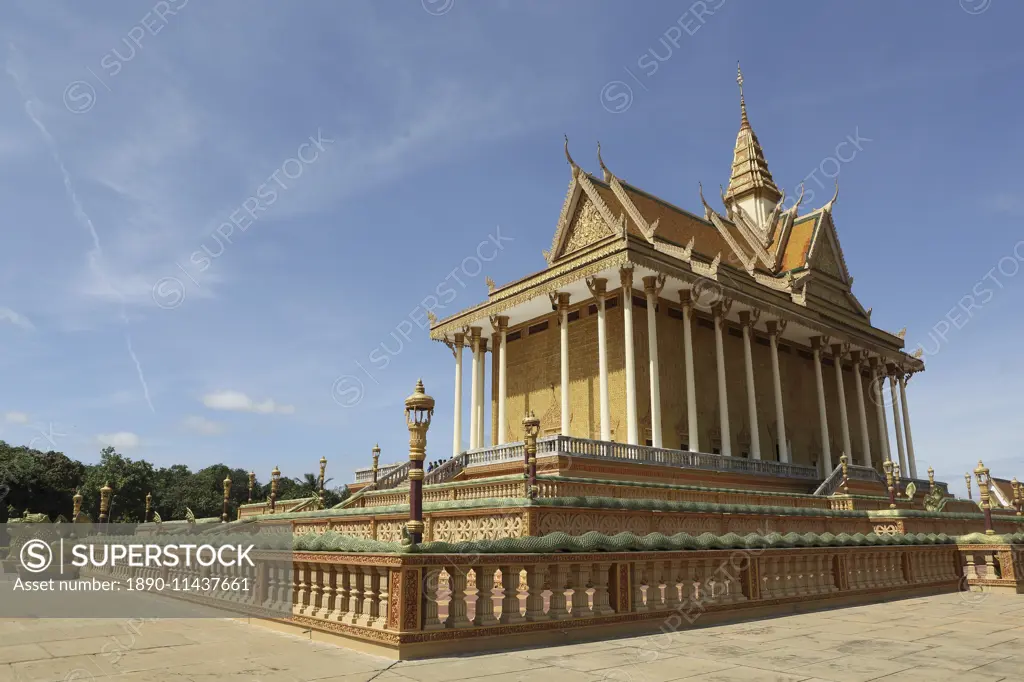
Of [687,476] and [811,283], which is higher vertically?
[811,283]

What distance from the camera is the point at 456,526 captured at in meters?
13.5

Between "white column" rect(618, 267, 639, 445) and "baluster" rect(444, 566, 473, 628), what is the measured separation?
687 inches

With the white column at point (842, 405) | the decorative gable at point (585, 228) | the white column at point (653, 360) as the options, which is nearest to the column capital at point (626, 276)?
the white column at point (653, 360)

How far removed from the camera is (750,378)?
29.5m

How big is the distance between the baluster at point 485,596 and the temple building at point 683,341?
17.3 metres

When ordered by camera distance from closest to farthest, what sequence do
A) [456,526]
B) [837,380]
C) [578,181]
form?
[456,526] < [578,181] < [837,380]

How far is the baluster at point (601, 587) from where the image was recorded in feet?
26.2

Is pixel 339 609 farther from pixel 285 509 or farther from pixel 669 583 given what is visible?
pixel 285 509

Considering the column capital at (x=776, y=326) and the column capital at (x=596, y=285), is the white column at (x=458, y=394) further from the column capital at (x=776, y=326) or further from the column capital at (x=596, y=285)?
the column capital at (x=776, y=326)

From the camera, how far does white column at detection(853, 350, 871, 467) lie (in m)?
36.5

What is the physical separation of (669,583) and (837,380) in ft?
101

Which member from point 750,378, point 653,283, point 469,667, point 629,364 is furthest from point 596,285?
point 469,667

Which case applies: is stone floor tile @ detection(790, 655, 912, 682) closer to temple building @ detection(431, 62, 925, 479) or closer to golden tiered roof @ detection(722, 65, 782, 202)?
temple building @ detection(431, 62, 925, 479)

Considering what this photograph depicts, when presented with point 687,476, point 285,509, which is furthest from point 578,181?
point 285,509
